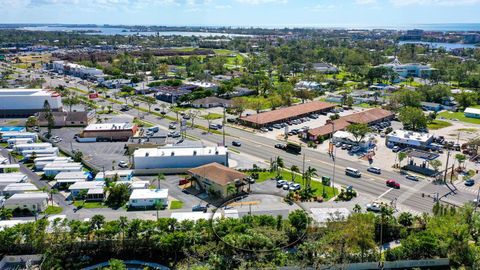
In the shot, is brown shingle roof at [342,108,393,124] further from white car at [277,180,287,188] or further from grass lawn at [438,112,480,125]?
white car at [277,180,287,188]

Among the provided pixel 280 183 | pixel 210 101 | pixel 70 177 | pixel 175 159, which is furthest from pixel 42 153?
pixel 210 101

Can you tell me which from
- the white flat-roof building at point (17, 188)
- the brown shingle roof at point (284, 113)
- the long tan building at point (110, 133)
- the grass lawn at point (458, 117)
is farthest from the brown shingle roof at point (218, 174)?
the grass lawn at point (458, 117)

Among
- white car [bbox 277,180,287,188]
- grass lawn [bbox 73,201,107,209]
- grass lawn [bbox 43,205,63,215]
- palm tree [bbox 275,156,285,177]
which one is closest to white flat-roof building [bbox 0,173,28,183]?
grass lawn [bbox 43,205,63,215]

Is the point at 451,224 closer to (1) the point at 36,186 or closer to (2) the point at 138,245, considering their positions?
(2) the point at 138,245

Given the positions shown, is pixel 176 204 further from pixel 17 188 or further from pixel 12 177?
pixel 12 177

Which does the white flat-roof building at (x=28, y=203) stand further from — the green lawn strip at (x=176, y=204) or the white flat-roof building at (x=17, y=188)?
the green lawn strip at (x=176, y=204)

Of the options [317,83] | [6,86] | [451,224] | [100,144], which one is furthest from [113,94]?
[451,224]
